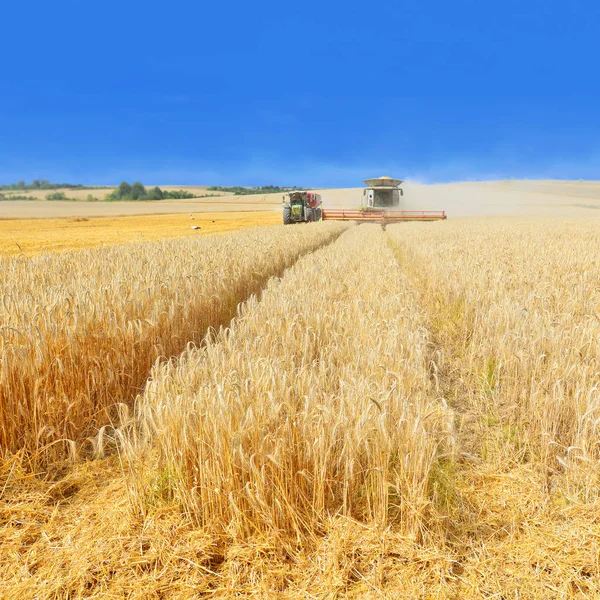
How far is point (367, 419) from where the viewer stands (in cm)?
195

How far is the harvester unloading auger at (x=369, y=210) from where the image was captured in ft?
95.5

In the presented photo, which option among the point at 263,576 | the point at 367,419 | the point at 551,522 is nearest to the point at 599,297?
the point at 551,522

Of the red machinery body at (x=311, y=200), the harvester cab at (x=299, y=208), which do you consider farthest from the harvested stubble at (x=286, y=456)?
the red machinery body at (x=311, y=200)

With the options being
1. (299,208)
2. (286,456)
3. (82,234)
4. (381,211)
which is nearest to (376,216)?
(381,211)

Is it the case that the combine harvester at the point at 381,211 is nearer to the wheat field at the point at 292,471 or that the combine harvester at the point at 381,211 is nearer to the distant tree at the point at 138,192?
the wheat field at the point at 292,471

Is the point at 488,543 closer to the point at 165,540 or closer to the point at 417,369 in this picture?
the point at 417,369

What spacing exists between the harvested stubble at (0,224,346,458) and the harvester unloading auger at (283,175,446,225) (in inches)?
937

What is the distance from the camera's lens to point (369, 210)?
32938 mm

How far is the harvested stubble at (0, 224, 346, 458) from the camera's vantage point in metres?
2.76

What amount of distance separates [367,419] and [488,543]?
2.55 ft

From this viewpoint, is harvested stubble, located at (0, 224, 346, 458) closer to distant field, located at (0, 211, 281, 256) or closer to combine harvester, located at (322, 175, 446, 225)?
distant field, located at (0, 211, 281, 256)

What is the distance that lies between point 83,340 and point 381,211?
31244 millimetres

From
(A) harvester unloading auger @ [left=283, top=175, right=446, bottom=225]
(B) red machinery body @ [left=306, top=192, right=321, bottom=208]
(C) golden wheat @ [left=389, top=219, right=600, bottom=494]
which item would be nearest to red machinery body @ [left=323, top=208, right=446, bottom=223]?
(A) harvester unloading auger @ [left=283, top=175, right=446, bottom=225]

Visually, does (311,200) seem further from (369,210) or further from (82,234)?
(82,234)
